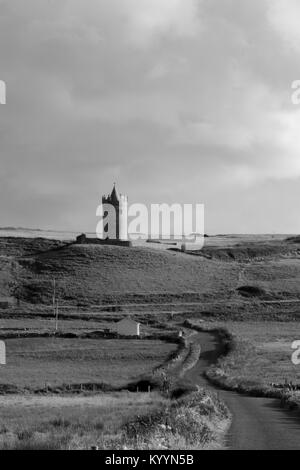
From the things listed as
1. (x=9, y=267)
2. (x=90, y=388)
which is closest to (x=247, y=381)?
(x=90, y=388)

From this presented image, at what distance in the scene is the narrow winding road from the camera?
48.5ft

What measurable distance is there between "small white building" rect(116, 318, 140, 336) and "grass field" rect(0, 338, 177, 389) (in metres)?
3.77

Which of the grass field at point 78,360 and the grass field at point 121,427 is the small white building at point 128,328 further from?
the grass field at point 121,427

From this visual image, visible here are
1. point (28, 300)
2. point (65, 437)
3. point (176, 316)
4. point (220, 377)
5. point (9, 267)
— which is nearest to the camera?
point (65, 437)

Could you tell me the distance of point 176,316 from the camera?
266 ft

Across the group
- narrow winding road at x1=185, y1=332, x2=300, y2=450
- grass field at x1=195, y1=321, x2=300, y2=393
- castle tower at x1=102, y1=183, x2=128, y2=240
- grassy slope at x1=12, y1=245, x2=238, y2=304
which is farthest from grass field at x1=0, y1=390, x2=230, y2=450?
castle tower at x1=102, y1=183, x2=128, y2=240

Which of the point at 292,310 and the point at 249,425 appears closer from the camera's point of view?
the point at 249,425

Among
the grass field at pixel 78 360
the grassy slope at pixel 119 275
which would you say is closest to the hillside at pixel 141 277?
the grassy slope at pixel 119 275

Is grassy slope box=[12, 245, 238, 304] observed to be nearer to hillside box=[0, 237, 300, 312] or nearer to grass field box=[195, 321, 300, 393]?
hillside box=[0, 237, 300, 312]

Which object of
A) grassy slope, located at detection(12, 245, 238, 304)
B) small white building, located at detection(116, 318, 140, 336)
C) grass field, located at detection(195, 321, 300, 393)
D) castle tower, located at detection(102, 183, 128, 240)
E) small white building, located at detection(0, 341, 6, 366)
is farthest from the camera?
castle tower, located at detection(102, 183, 128, 240)

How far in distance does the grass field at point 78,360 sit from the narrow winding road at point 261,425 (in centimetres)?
1180

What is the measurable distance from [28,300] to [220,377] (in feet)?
187

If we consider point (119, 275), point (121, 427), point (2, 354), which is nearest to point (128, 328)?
point (2, 354)

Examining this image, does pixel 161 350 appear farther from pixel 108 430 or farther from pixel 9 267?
pixel 9 267
